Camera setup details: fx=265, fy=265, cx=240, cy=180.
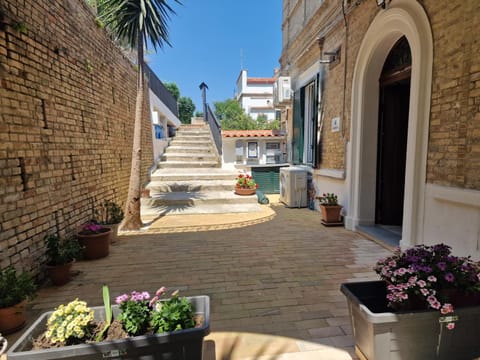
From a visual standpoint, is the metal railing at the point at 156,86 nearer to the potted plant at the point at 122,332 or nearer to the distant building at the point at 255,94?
the potted plant at the point at 122,332

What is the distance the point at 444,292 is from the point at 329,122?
178 inches

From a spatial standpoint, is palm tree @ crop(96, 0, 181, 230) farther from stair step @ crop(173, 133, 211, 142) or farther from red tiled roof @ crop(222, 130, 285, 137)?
stair step @ crop(173, 133, 211, 142)

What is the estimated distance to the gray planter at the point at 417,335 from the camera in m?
1.45

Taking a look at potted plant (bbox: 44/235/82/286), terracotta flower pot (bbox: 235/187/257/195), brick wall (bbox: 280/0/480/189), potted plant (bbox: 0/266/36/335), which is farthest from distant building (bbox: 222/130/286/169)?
potted plant (bbox: 0/266/36/335)

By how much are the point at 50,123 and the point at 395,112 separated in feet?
16.7

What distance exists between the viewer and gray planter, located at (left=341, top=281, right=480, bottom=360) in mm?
1448

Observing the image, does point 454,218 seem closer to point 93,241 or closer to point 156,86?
point 93,241

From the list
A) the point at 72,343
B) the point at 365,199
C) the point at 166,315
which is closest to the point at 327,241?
the point at 365,199

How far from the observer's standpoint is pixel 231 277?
295 centimetres

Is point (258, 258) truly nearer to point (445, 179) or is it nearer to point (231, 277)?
point (231, 277)

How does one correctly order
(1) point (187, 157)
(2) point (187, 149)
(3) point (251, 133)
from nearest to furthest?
(3) point (251, 133)
(1) point (187, 157)
(2) point (187, 149)

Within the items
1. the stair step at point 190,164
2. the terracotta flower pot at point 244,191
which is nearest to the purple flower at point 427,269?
the terracotta flower pot at point 244,191

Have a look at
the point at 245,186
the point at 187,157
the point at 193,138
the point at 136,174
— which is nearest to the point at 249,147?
the point at 245,186

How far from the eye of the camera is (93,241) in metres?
3.55
